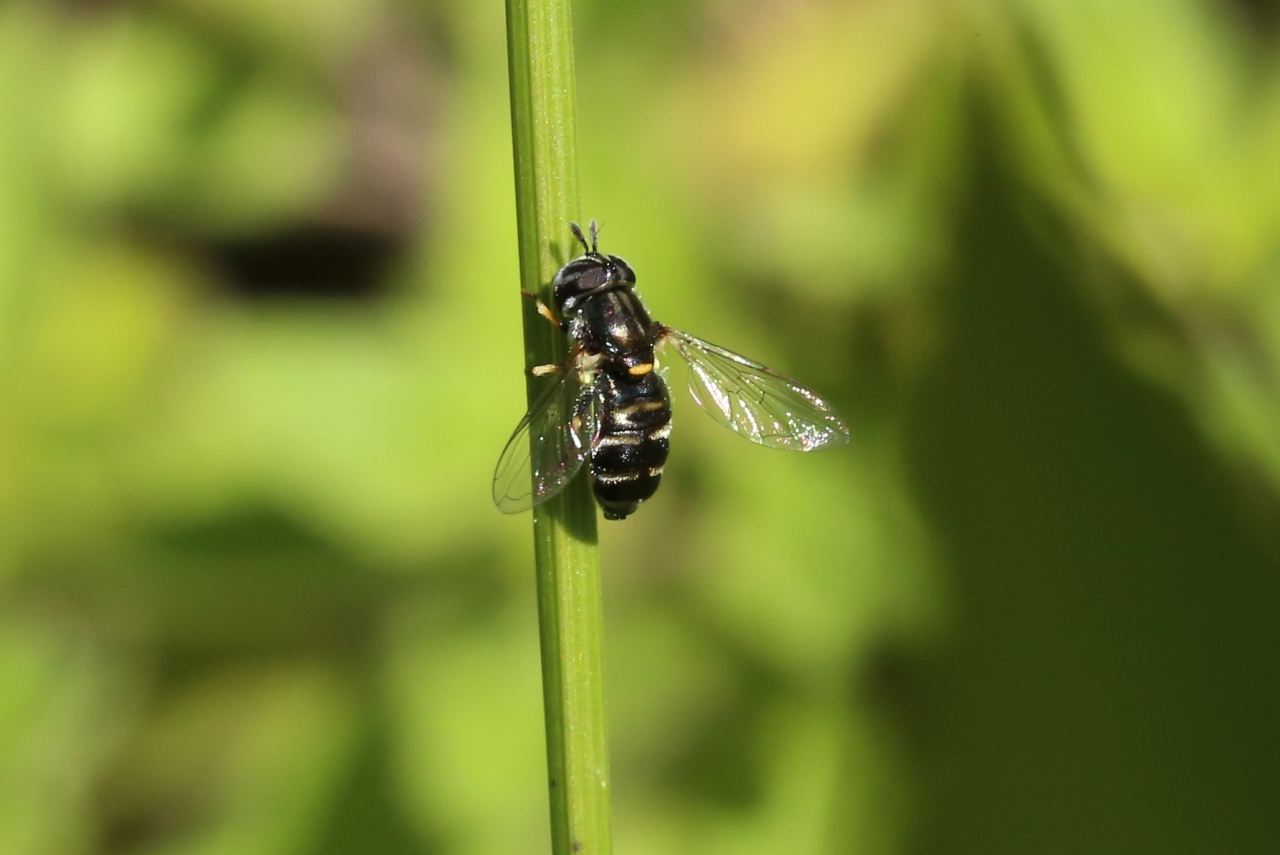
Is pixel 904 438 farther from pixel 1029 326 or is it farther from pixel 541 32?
pixel 541 32

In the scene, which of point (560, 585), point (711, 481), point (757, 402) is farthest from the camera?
point (711, 481)

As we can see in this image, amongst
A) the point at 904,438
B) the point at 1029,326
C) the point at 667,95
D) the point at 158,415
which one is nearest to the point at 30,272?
the point at 158,415

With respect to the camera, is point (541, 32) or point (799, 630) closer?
point (541, 32)

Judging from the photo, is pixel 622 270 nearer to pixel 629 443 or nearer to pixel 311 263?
pixel 629 443

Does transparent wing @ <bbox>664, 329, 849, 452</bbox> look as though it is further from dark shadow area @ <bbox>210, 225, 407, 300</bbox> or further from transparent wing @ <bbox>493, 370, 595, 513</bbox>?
dark shadow area @ <bbox>210, 225, 407, 300</bbox>

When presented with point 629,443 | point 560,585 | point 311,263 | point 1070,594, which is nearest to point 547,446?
point 629,443
